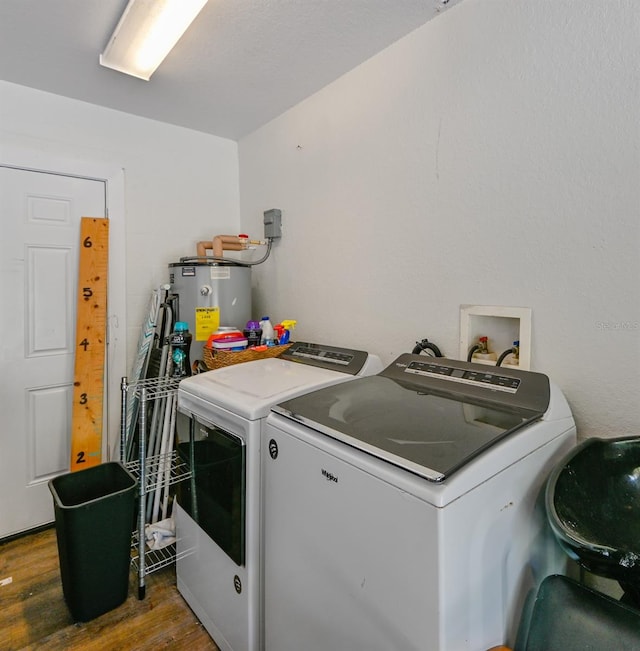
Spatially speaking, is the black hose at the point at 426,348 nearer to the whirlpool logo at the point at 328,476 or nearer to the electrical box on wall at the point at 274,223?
the whirlpool logo at the point at 328,476

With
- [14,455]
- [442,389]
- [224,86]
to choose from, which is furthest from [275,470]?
[224,86]

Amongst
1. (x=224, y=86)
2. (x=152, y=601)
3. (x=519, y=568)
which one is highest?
(x=224, y=86)

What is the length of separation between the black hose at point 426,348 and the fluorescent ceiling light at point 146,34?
58.6 inches

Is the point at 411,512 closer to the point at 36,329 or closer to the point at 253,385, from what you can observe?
the point at 253,385

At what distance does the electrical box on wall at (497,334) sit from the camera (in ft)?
4.50

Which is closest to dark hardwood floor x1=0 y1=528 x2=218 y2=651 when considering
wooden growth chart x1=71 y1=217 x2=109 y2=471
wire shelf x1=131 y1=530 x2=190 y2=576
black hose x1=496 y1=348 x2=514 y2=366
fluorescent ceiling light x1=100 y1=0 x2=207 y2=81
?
wire shelf x1=131 y1=530 x2=190 y2=576

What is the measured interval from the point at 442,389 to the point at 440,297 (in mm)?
431

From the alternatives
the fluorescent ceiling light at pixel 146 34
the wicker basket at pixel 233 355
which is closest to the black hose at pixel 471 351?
the wicker basket at pixel 233 355

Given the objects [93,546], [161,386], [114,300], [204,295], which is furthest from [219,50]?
[93,546]

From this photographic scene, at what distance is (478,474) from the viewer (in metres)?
0.89

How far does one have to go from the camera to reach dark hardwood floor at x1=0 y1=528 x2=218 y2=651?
156cm

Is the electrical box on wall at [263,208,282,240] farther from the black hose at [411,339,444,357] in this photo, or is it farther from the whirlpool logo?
the whirlpool logo

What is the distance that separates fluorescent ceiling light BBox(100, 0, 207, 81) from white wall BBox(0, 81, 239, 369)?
2.07ft

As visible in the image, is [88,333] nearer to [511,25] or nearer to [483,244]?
[483,244]
